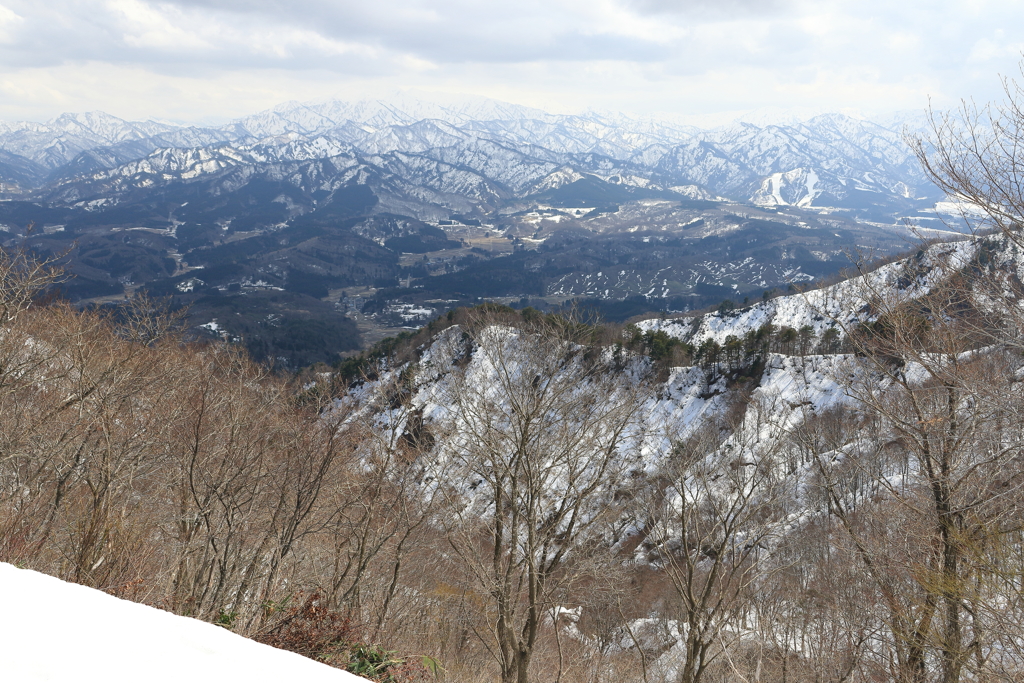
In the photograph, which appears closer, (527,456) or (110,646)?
(110,646)

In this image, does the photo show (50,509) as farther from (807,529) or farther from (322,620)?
(807,529)

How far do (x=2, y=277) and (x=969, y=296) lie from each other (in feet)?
102

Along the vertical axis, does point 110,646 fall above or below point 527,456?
below

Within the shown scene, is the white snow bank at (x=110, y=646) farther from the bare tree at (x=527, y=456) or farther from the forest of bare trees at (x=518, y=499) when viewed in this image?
the bare tree at (x=527, y=456)

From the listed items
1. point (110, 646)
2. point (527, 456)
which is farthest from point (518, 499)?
point (110, 646)

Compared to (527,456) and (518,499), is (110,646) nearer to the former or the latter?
(527,456)

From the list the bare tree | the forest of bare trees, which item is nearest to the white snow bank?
the forest of bare trees

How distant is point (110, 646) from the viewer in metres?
5.95

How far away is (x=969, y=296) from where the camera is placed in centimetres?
1213

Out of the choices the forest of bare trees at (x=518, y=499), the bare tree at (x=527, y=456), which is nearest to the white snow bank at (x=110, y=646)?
the forest of bare trees at (x=518, y=499)

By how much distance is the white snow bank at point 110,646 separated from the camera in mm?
5477

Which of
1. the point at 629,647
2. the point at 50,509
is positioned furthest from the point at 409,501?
the point at 629,647

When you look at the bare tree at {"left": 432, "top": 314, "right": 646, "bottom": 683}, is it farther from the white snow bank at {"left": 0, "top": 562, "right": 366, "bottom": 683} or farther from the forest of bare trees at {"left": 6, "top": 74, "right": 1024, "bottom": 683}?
the white snow bank at {"left": 0, "top": 562, "right": 366, "bottom": 683}

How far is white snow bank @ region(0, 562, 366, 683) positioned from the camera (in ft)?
18.0
